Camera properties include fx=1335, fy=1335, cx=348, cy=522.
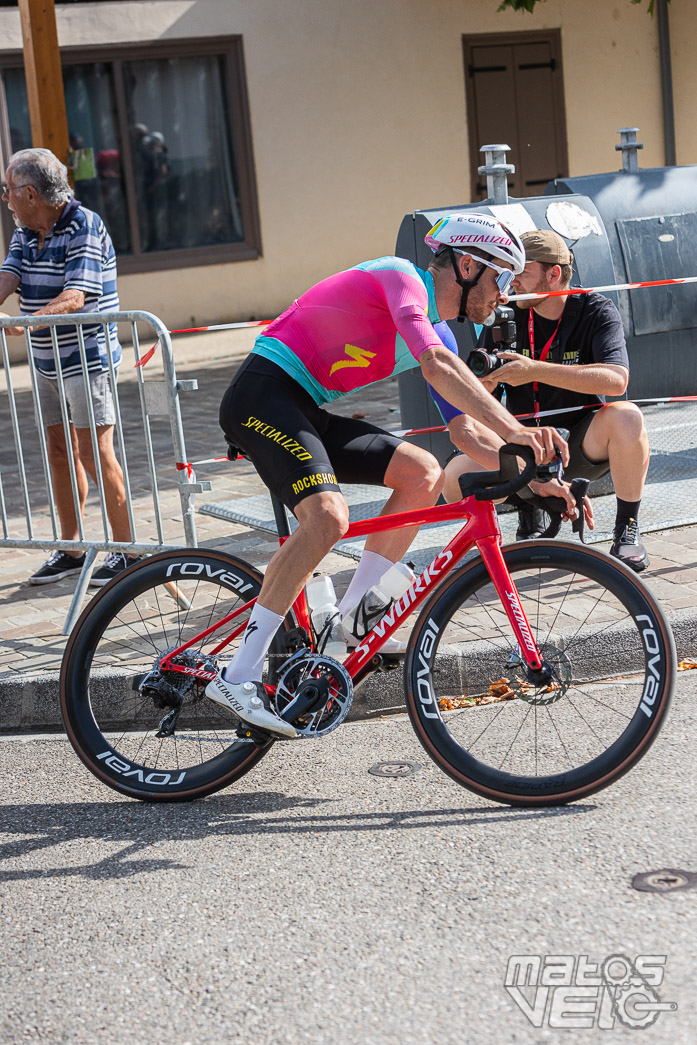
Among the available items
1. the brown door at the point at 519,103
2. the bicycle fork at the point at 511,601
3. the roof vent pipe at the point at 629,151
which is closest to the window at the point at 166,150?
the brown door at the point at 519,103

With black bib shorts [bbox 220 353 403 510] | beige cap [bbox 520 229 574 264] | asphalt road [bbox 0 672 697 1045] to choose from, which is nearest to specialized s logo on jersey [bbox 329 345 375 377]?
black bib shorts [bbox 220 353 403 510]

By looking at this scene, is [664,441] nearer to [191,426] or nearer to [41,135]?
[191,426]

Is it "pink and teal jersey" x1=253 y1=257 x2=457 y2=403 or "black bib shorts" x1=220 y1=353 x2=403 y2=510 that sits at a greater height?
"pink and teal jersey" x1=253 y1=257 x2=457 y2=403

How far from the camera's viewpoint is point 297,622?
13.0 feet

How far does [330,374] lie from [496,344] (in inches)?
68.0

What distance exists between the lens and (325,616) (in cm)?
405

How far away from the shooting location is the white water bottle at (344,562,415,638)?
397cm

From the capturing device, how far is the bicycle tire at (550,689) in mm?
3615

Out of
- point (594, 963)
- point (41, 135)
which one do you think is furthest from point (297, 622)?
point (41, 135)

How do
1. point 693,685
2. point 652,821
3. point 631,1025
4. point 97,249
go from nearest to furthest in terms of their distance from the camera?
point 631,1025
point 652,821
point 693,685
point 97,249

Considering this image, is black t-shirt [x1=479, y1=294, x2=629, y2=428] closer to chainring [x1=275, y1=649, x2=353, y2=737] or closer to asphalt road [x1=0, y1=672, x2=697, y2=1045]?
asphalt road [x1=0, y1=672, x2=697, y2=1045]

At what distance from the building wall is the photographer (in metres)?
9.84

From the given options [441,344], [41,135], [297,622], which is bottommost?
[297,622]

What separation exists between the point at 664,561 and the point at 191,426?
16.6 feet
